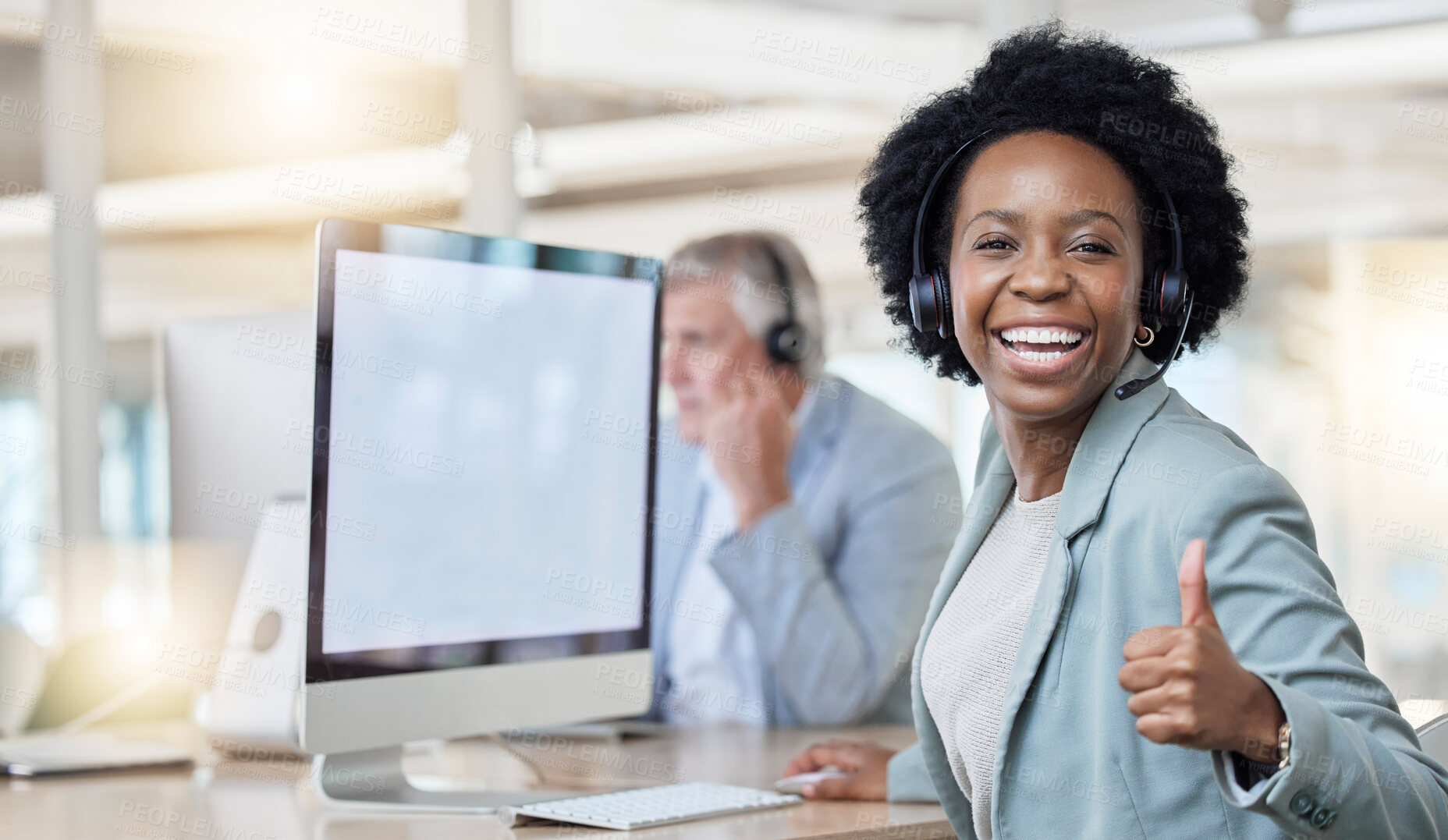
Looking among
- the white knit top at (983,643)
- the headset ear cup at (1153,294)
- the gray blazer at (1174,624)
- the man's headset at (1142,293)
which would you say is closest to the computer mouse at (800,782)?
the white knit top at (983,643)

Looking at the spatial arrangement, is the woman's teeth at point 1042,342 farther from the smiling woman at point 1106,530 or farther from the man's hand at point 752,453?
the man's hand at point 752,453

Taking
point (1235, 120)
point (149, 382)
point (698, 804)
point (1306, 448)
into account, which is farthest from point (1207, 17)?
point (149, 382)

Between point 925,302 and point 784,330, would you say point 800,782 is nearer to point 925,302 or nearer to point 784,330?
point 925,302

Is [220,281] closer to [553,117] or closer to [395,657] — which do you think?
[553,117]

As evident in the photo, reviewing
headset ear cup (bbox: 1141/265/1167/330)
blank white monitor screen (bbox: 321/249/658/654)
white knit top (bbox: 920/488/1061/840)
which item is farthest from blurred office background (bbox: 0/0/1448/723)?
headset ear cup (bbox: 1141/265/1167/330)

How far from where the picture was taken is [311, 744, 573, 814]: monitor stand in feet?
4.78

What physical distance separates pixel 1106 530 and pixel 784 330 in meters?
1.54

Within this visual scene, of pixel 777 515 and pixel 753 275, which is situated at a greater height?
pixel 753 275

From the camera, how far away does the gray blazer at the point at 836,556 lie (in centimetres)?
212

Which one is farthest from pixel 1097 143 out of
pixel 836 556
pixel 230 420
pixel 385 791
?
pixel 230 420

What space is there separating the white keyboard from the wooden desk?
12 millimetres

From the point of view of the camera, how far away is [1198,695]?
0.84 metres

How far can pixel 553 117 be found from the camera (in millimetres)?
4707

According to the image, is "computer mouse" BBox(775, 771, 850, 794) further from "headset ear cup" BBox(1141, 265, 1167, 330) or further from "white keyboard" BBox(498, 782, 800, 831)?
"headset ear cup" BBox(1141, 265, 1167, 330)
